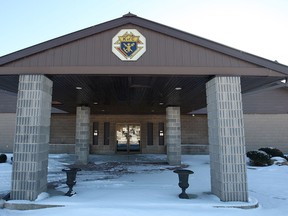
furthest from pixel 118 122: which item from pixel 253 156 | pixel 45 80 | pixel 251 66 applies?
pixel 251 66

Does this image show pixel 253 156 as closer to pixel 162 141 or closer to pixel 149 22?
pixel 162 141

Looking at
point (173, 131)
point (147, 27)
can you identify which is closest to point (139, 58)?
point (147, 27)

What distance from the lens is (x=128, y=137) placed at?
22625mm

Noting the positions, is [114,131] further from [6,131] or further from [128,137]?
[6,131]

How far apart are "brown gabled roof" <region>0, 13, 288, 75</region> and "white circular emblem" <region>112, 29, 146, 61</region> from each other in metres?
0.34

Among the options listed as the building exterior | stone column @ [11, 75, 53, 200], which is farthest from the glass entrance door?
stone column @ [11, 75, 53, 200]

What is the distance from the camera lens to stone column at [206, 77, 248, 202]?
23.3 feet

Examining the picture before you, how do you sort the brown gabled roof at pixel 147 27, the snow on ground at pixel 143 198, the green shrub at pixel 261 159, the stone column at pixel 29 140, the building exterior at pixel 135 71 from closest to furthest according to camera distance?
1. the snow on ground at pixel 143 198
2. the stone column at pixel 29 140
3. the building exterior at pixel 135 71
4. the brown gabled roof at pixel 147 27
5. the green shrub at pixel 261 159

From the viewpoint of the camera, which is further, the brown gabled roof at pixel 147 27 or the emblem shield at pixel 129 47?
the emblem shield at pixel 129 47

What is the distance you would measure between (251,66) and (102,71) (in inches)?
208

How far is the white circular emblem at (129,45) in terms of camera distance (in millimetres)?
7551

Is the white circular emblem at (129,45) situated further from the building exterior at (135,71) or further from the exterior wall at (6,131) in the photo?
the exterior wall at (6,131)

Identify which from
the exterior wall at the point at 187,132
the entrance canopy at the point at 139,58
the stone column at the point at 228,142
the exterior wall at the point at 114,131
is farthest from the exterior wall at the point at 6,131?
the stone column at the point at 228,142

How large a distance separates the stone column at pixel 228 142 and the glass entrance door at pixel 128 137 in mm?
15338
